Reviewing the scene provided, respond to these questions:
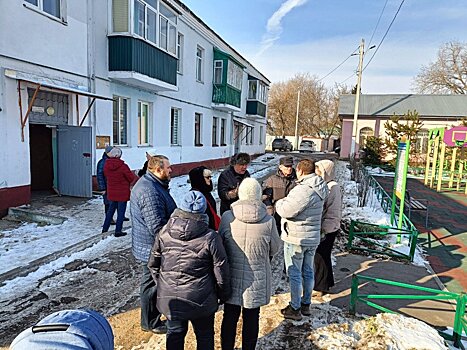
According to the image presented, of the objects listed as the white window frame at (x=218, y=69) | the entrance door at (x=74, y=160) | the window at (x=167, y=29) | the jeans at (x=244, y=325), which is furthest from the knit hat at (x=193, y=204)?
the white window frame at (x=218, y=69)

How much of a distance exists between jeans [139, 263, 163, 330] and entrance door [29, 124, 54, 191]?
24.4ft

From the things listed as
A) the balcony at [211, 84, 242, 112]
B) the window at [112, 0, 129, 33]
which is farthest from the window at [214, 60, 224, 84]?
the window at [112, 0, 129, 33]

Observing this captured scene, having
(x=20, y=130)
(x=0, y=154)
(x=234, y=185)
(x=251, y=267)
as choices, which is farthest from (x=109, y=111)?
(x=251, y=267)

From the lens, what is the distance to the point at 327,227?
413cm

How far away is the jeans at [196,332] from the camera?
2.51 m

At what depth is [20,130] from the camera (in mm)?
6914

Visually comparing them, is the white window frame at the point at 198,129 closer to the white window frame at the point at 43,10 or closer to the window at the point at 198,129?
the window at the point at 198,129

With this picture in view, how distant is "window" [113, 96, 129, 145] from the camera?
33.2 ft

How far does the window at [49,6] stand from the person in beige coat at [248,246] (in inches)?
291

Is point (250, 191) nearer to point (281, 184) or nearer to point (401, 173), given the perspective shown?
point (281, 184)

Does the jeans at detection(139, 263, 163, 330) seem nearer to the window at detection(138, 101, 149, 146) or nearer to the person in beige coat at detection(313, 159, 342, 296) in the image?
the person in beige coat at detection(313, 159, 342, 296)

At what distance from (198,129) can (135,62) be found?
23.2 ft

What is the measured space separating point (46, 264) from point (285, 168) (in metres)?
3.71

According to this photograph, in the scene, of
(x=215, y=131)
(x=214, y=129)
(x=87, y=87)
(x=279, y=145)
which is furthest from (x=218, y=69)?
(x=279, y=145)
